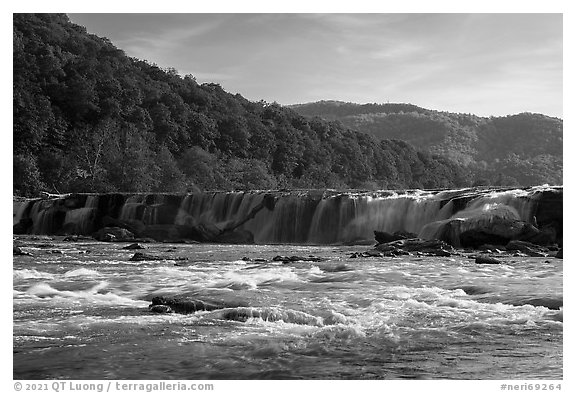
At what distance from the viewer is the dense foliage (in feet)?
52.0

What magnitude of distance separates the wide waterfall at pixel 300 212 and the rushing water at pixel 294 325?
5.44 m

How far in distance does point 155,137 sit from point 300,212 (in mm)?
11650

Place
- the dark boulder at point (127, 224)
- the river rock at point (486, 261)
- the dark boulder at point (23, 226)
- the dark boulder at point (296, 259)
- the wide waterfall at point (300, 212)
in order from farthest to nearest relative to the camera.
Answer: the dark boulder at point (127, 224), the dark boulder at point (23, 226), the wide waterfall at point (300, 212), the dark boulder at point (296, 259), the river rock at point (486, 261)

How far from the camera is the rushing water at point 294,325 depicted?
4.52 metres

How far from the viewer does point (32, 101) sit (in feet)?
46.8

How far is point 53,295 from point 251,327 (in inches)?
95.1

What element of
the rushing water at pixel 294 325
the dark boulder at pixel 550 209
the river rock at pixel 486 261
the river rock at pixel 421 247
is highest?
the dark boulder at pixel 550 209

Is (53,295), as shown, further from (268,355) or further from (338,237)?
(338,237)

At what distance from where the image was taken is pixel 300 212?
1680 cm

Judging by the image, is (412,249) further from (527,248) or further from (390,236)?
(390,236)

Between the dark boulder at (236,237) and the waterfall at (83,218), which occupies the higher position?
the waterfall at (83,218)

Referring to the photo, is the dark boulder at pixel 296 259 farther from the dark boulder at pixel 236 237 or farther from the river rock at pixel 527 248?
the dark boulder at pixel 236 237

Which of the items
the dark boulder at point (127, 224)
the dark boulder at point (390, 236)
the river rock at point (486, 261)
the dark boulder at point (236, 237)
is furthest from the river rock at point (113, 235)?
the river rock at point (486, 261)

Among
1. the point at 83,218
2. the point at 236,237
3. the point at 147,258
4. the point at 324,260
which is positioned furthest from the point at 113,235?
the point at 324,260
